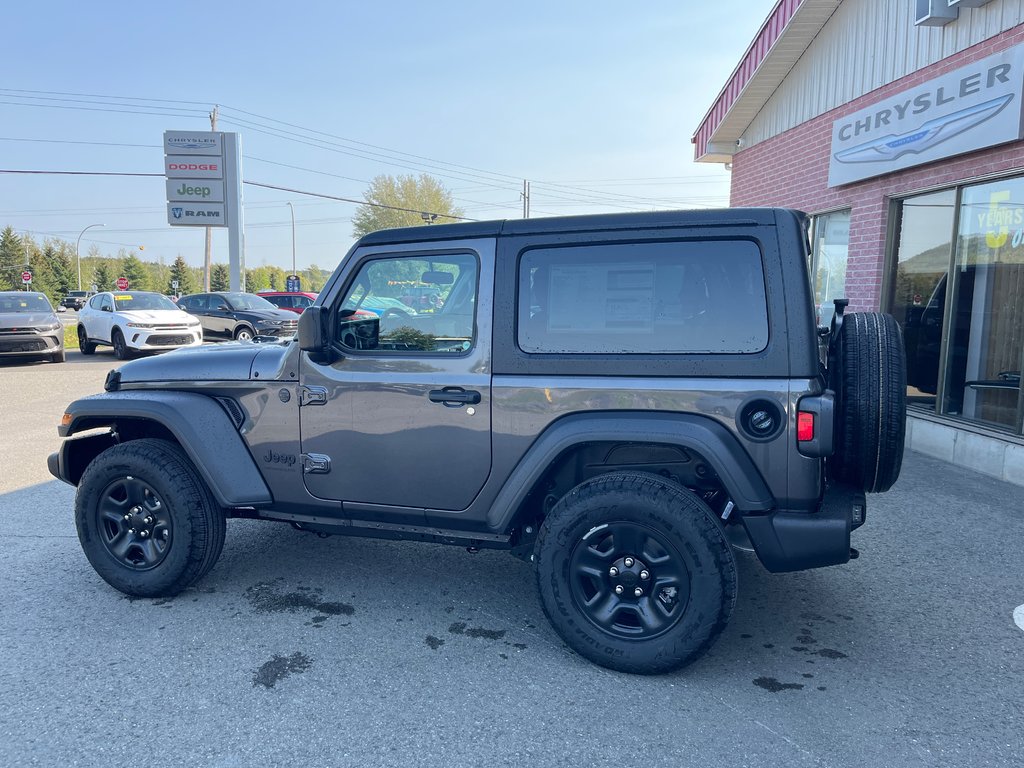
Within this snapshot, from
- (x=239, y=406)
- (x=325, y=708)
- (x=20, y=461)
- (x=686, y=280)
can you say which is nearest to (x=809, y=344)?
(x=686, y=280)

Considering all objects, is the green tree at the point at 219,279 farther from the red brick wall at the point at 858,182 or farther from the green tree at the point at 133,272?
the red brick wall at the point at 858,182

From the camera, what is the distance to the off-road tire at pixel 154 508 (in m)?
3.74

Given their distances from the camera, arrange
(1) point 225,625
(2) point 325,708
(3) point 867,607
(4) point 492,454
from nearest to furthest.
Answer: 1. (2) point 325,708
2. (4) point 492,454
3. (1) point 225,625
4. (3) point 867,607

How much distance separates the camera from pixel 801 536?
117 inches

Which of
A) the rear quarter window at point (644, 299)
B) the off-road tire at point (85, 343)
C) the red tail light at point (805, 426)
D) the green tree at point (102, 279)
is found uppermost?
the green tree at point (102, 279)

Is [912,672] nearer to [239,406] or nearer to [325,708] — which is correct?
[325,708]

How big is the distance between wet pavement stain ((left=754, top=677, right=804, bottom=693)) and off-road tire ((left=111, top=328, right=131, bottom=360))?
16.6 meters

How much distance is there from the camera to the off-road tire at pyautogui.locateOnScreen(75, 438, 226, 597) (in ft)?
12.3

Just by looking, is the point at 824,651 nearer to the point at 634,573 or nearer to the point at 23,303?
the point at 634,573

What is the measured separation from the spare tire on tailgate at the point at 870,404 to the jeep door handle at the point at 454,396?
1.61 meters

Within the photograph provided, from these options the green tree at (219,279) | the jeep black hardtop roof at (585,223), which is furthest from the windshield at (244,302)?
the green tree at (219,279)

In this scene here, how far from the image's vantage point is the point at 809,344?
293 cm

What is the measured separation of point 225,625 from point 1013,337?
7136mm

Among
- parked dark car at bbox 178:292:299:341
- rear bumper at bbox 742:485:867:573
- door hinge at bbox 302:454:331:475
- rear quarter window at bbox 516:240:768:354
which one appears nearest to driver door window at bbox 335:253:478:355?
rear quarter window at bbox 516:240:768:354
